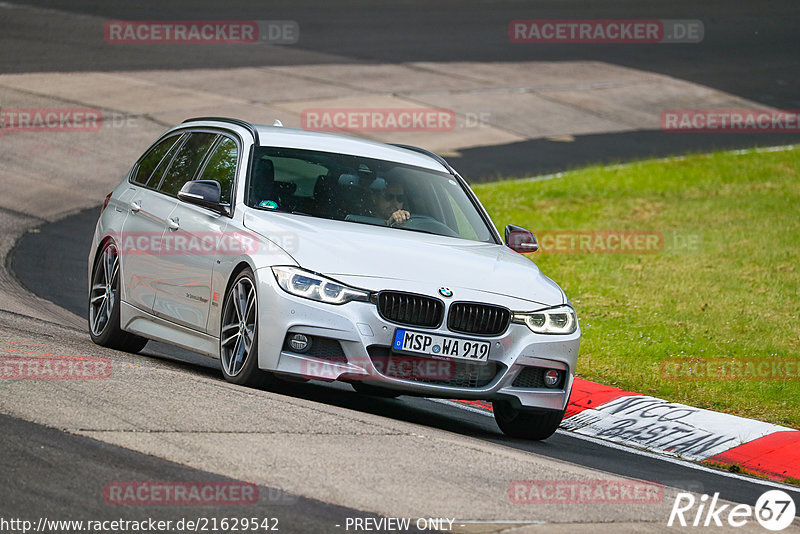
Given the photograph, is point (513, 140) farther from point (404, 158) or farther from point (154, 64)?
point (404, 158)

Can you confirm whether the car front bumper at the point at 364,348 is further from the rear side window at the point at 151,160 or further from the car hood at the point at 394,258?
the rear side window at the point at 151,160

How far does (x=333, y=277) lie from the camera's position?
8.01m

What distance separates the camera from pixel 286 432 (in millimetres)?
6988

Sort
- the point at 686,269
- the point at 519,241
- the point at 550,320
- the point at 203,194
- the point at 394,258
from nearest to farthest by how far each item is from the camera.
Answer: the point at 394,258
the point at 550,320
the point at 203,194
the point at 519,241
the point at 686,269

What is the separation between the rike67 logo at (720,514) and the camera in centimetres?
658

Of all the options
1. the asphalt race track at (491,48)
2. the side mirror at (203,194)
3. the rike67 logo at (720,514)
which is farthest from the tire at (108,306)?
the asphalt race track at (491,48)

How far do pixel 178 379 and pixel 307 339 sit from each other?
83 cm

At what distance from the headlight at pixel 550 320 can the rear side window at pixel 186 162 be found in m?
2.97

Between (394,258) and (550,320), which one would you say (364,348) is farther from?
(550,320)

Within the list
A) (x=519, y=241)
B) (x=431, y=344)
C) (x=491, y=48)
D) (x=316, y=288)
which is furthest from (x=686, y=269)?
(x=491, y=48)

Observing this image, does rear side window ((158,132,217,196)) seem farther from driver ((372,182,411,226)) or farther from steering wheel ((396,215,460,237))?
steering wheel ((396,215,460,237))

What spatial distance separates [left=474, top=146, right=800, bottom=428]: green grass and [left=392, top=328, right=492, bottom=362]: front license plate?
362cm

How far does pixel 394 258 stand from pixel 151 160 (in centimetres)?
326

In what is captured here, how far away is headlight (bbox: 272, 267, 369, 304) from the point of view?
7.96 meters
